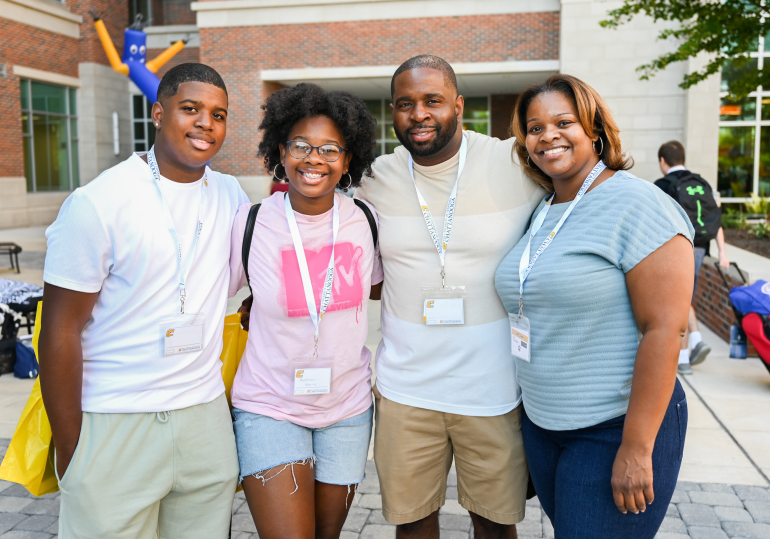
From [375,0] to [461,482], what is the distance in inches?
729

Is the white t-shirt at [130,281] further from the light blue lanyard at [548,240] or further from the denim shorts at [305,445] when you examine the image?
the light blue lanyard at [548,240]

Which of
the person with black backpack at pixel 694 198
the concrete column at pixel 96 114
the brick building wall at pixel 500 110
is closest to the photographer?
the person with black backpack at pixel 694 198

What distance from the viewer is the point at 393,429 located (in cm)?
265

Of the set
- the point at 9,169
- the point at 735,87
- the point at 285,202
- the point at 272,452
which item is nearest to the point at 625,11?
the point at 735,87

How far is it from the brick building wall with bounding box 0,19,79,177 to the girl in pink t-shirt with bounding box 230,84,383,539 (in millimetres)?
21809

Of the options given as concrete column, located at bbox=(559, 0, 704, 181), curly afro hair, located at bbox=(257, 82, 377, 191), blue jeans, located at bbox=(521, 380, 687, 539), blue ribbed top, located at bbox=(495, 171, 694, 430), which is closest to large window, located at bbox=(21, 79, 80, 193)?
concrete column, located at bbox=(559, 0, 704, 181)

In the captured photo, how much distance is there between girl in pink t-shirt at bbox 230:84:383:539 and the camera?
2385 mm

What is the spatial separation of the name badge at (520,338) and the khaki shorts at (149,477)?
1.11 meters

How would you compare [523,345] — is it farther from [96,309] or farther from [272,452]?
[96,309]

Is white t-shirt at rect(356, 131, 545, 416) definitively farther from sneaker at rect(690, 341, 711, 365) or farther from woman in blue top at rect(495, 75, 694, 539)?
sneaker at rect(690, 341, 711, 365)

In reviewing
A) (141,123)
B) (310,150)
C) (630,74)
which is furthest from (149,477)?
(141,123)

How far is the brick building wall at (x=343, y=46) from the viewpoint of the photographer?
18484 millimetres

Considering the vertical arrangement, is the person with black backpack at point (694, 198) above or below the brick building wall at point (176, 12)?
below

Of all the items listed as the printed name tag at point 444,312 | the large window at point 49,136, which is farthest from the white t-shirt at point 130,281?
the large window at point 49,136
